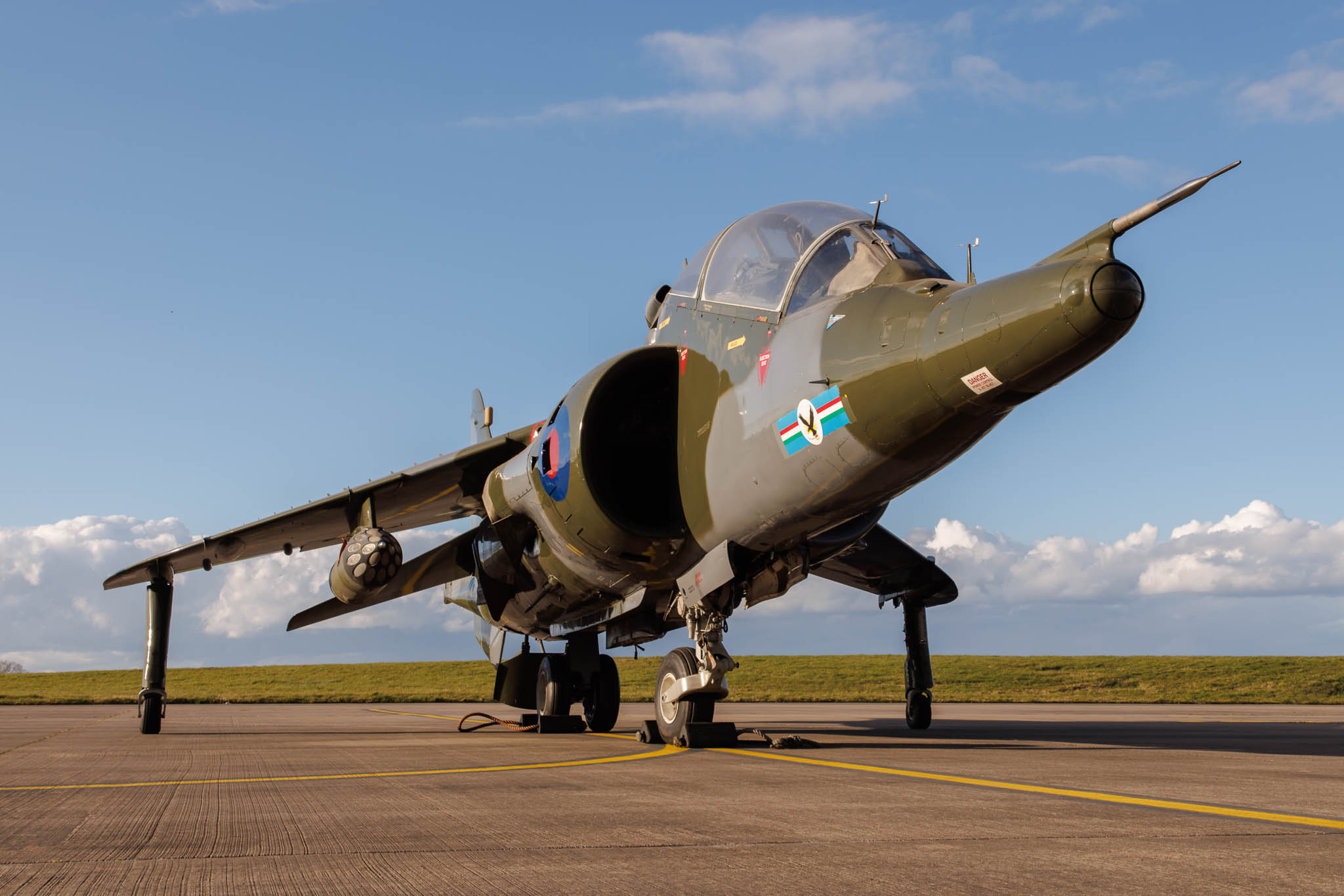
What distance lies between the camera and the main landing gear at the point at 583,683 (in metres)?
13.7

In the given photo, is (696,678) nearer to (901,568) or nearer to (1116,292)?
(1116,292)

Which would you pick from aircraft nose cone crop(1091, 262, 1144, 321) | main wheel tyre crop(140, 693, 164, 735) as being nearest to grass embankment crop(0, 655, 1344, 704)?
main wheel tyre crop(140, 693, 164, 735)

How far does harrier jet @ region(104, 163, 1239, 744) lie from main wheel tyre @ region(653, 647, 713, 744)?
0.02m

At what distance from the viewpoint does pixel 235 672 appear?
43.6 metres

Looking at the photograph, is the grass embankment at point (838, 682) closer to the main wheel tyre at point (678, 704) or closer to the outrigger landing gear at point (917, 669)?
the outrigger landing gear at point (917, 669)

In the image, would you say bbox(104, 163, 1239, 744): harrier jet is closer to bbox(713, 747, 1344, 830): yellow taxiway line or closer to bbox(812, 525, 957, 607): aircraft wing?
bbox(812, 525, 957, 607): aircraft wing

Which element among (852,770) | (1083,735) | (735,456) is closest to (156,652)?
(735,456)

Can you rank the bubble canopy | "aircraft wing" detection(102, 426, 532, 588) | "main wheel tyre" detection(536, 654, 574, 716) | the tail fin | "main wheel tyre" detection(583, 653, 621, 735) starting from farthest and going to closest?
the tail fin
"main wheel tyre" detection(536, 654, 574, 716)
"main wheel tyre" detection(583, 653, 621, 735)
"aircraft wing" detection(102, 426, 532, 588)
the bubble canopy

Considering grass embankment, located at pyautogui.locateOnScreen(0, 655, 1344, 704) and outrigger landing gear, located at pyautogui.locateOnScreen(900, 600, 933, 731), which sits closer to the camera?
outrigger landing gear, located at pyautogui.locateOnScreen(900, 600, 933, 731)

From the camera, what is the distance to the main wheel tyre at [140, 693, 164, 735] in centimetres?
1377

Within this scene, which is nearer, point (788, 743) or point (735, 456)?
point (735, 456)

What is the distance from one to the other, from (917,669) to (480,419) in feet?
32.0

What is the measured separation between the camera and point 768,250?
8.79 metres

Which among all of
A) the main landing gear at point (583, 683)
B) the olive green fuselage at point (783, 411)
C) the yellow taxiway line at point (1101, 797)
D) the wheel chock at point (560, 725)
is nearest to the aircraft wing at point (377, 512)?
the olive green fuselage at point (783, 411)
